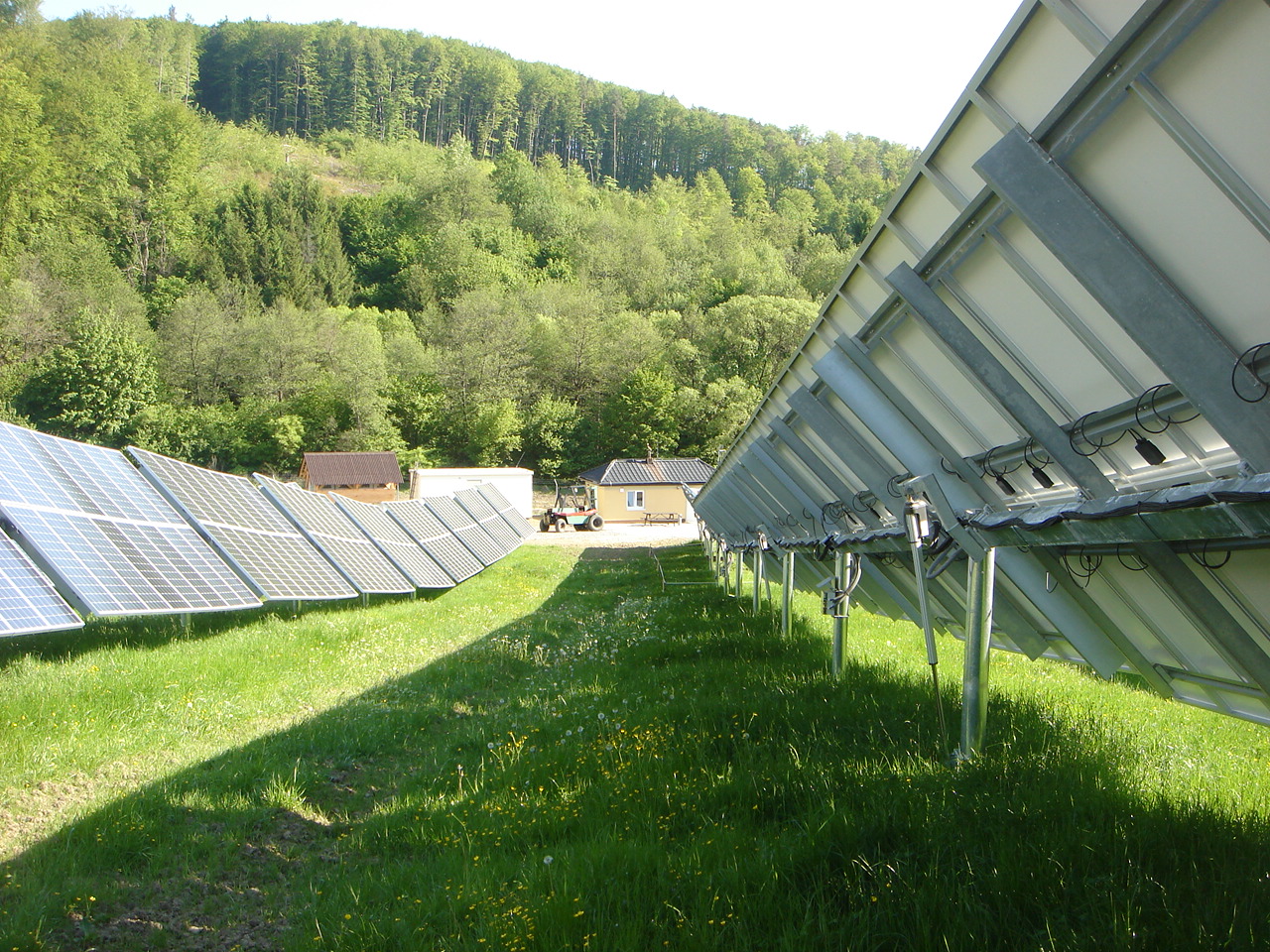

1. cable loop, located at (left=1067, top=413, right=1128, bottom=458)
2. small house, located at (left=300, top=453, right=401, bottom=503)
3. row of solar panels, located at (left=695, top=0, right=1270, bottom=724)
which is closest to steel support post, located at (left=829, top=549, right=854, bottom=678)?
row of solar panels, located at (left=695, top=0, right=1270, bottom=724)

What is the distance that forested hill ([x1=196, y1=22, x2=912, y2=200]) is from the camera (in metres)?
143

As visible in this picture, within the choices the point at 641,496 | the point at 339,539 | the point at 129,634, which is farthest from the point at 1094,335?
the point at 641,496

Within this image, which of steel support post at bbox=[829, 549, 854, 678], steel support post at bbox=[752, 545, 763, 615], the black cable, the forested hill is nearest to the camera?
the black cable

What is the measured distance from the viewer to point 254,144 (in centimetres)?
12450

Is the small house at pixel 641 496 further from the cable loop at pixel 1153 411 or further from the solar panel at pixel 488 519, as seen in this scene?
the cable loop at pixel 1153 411

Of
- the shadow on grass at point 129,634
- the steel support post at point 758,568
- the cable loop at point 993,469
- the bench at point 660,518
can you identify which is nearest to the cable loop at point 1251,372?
the cable loop at point 993,469

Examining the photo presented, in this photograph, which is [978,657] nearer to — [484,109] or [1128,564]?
[1128,564]

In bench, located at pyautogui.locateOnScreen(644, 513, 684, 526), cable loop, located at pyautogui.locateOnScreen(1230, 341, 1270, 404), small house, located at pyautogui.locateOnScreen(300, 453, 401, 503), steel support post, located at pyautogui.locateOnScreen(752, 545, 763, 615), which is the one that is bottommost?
cable loop, located at pyautogui.locateOnScreen(1230, 341, 1270, 404)

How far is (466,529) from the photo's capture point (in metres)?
25.0

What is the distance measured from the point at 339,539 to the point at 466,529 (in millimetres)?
9215

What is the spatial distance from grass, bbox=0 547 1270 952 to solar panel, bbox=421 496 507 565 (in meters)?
13.8

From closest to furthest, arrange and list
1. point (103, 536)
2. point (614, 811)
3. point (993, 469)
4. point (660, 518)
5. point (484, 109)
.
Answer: point (614, 811) < point (993, 469) < point (103, 536) < point (660, 518) < point (484, 109)

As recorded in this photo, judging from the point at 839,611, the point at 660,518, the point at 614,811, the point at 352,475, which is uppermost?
the point at 352,475

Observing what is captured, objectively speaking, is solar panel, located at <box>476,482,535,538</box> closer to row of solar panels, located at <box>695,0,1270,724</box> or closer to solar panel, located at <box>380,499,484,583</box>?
solar panel, located at <box>380,499,484,583</box>
